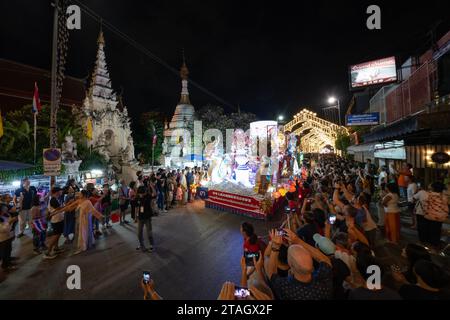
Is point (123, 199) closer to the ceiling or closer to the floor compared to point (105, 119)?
closer to the floor

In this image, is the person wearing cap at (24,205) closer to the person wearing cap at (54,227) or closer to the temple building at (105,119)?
the person wearing cap at (54,227)

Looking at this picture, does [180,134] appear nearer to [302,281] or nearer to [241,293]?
[241,293]

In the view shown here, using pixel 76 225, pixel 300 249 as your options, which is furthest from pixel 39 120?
pixel 300 249

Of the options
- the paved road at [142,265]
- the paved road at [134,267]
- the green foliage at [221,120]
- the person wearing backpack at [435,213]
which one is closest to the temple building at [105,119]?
the green foliage at [221,120]

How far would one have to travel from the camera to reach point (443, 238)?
5547 mm

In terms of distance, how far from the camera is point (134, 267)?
14.7 ft

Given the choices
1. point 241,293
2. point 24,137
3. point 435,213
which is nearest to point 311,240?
point 241,293

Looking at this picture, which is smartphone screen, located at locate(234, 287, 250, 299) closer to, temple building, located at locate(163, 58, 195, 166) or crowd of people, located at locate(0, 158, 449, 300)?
crowd of people, located at locate(0, 158, 449, 300)

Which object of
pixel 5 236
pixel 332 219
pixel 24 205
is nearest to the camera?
pixel 5 236

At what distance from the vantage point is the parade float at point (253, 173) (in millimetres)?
8302

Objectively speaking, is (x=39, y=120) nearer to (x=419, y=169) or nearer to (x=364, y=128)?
(x=419, y=169)

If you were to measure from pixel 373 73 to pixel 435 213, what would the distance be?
1402 centimetres

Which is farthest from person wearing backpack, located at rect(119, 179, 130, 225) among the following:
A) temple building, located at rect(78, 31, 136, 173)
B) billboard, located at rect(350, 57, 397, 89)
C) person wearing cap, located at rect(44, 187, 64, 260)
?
billboard, located at rect(350, 57, 397, 89)
